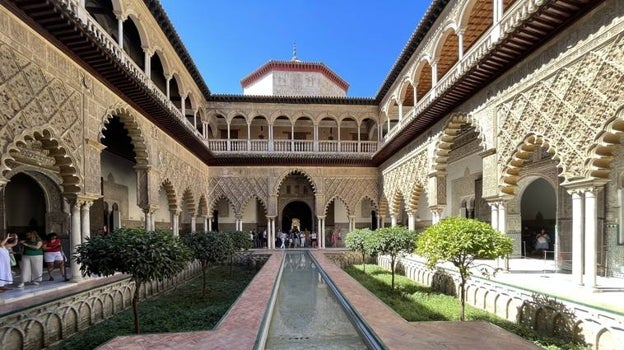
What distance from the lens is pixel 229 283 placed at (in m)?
11.0

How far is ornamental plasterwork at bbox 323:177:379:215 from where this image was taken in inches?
726

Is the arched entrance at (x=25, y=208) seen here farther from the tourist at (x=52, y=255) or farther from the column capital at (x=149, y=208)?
the tourist at (x=52, y=255)

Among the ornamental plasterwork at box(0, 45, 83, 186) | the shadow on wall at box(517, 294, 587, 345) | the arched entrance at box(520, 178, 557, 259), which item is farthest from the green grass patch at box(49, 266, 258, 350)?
the arched entrance at box(520, 178, 557, 259)

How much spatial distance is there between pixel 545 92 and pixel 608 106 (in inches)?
53.9

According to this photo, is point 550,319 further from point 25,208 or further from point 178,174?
point 25,208

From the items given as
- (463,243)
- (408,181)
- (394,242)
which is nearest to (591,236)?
(463,243)

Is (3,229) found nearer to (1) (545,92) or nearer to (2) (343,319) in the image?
(2) (343,319)

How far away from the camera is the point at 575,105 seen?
5.73 meters

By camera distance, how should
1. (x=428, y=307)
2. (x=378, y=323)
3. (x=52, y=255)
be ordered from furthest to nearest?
(x=52, y=255) → (x=428, y=307) → (x=378, y=323)

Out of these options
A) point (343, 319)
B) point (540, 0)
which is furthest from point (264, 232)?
point (540, 0)

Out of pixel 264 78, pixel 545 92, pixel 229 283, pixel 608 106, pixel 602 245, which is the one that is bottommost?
pixel 229 283

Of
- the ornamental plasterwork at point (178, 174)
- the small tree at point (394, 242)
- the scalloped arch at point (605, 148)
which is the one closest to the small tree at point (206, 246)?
the ornamental plasterwork at point (178, 174)

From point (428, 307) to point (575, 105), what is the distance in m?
4.43

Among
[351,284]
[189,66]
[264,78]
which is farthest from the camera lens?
[264,78]
